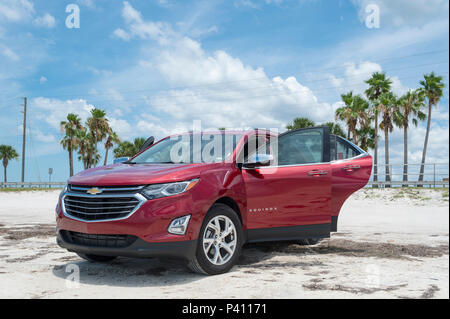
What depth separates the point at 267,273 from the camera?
16.6ft

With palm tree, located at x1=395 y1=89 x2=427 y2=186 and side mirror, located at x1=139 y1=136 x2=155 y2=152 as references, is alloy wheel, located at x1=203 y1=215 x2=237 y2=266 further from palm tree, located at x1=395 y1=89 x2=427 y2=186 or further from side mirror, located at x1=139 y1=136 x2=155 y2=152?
palm tree, located at x1=395 y1=89 x2=427 y2=186

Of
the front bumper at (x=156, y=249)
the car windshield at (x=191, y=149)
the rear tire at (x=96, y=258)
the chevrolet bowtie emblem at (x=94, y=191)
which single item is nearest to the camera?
the front bumper at (x=156, y=249)

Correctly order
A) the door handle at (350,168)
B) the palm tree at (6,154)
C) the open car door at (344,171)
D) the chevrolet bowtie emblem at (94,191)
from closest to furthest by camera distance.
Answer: the chevrolet bowtie emblem at (94,191) → the open car door at (344,171) → the door handle at (350,168) → the palm tree at (6,154)

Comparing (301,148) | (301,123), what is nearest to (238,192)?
(301,148)

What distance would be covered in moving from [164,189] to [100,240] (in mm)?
906

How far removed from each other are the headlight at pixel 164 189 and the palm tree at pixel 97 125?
47580 mm

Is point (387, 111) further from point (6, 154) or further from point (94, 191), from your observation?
point (6, 154)

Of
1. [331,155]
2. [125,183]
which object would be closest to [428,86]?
[331,155]

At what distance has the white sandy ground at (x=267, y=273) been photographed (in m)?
4.28

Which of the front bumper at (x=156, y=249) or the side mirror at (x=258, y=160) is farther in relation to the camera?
the side mirror at (x=258, y=160)

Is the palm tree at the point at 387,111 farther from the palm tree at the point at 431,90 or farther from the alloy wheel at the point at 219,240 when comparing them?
the alloy wheel at the point at 219,240

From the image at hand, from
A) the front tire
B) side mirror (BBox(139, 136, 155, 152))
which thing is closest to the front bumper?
the front tire

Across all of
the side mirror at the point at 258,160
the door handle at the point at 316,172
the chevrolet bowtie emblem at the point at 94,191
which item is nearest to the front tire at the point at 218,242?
the side mirror at the point at 258,160

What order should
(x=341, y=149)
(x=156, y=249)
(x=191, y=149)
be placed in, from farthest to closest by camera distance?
(x=341, y=149)
(x=191, y=149)
(x=156, y=249)
